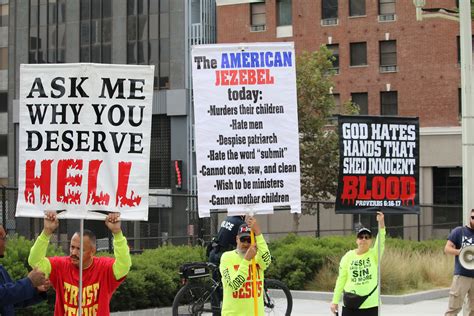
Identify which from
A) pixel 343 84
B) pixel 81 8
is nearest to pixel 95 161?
pixel 343 84

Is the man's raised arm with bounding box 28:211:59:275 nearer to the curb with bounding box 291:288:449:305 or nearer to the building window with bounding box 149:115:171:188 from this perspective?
the curb with bounding box 291:288:449:305

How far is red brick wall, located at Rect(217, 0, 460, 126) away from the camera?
4981 cm

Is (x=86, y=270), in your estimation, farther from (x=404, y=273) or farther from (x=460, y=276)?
(x=404, y=273)

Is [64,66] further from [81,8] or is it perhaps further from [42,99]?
[81,8]

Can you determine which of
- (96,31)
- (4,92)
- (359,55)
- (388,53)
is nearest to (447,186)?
(388,53)

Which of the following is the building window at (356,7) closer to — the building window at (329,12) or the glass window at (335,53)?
the building window at (329,12)

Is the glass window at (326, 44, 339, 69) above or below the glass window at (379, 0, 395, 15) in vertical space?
below

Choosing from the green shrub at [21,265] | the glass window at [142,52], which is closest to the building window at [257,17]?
the glass window at [142,52]

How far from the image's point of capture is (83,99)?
8148 millimetres

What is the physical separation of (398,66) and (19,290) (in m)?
46.1

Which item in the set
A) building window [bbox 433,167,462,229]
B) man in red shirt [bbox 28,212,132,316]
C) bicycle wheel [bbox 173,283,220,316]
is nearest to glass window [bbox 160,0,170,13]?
building window [bbox 433,167,462,229]

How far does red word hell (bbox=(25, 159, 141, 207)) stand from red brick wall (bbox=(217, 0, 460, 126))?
42.3 meters

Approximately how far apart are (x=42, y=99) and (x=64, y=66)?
345 mm

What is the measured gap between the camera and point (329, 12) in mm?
53188
